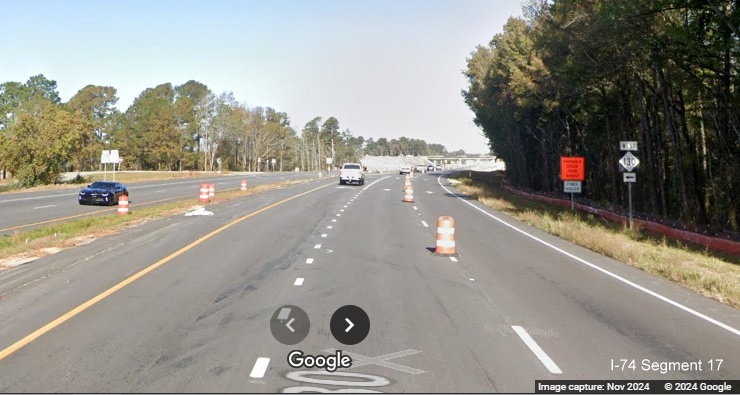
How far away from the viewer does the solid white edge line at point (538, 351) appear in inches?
245

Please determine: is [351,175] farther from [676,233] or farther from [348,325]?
[348,325]

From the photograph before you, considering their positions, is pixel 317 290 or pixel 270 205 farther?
pixel 270 205

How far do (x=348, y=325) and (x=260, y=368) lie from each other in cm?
207

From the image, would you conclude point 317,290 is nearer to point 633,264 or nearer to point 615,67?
point 633,264

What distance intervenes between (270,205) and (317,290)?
21440 millimetres

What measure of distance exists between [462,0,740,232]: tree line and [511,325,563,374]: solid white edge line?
14837mm

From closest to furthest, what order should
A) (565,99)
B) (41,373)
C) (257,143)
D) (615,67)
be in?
(41,373), (615,67), (565,99), (257,143)

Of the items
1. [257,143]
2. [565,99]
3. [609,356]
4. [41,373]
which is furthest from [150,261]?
[257,143]

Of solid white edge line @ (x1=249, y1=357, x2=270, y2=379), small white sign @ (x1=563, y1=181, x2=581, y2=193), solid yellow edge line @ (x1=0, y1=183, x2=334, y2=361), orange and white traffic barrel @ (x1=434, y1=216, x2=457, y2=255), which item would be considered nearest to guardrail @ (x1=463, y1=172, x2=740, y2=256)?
small white sign @ (x1=563, y1=181, x2=581, y2=193)

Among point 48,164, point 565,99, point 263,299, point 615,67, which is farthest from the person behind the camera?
point 48,164

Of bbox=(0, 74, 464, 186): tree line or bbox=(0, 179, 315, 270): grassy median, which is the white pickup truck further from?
bbox=(0, 74, 464, 186): tree line

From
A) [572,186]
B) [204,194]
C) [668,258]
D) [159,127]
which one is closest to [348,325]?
[668,258]

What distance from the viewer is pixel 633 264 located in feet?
47.0

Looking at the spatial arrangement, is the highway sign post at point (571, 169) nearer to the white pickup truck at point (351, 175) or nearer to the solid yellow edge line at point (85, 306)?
the solid yellow edge line at point (85, 306)
